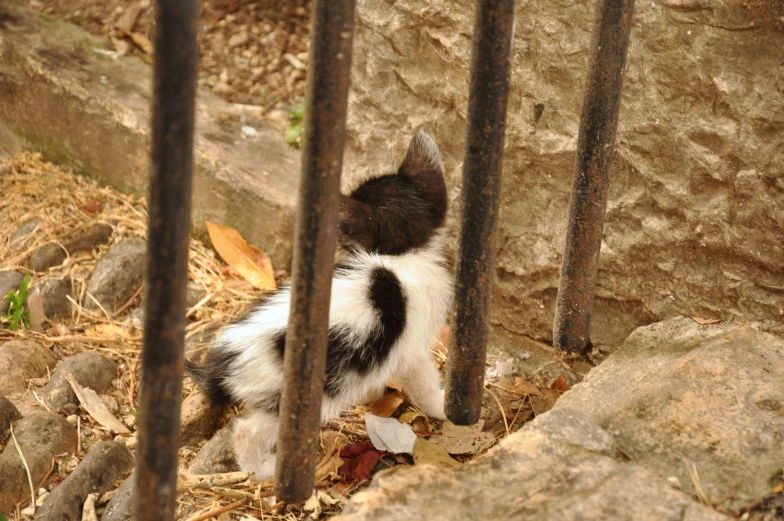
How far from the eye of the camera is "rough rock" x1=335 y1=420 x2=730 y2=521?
54.2 inches

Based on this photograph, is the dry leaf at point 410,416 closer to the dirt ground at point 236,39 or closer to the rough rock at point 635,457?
the rough rock at point 635,457

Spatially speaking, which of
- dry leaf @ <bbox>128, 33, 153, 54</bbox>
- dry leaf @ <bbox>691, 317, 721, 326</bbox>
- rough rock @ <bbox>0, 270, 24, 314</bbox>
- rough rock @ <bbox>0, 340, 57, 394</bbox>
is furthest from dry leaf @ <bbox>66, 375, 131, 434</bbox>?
dry leaf @ <bbox>128, 33, 153, 54</bbox>

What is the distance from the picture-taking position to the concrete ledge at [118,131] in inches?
139

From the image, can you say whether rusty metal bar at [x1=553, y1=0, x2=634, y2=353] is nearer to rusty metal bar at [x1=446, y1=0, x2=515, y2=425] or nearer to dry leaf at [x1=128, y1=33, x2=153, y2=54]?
rusty metal bar at [x1=446, y1=0, x2=515, y2=425]

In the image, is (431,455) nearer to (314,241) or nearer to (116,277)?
(314,241)

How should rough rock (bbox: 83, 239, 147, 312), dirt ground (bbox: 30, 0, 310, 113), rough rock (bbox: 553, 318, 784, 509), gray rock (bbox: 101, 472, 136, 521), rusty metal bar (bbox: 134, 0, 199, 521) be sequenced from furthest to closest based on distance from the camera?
dirt ground (bbox: 30, 0, 310, 113)
rough rock (bbox: 83, 239, 147, 312)
gray rock (bbox: 101, 472, 136, 521)
rough rock (bbox: 553, 318, 784, 509)
rusty metal bar (bbox: 134, 0, 199, 521)

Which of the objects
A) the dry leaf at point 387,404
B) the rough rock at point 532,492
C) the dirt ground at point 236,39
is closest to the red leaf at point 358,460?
the dry leaf at point 387,404

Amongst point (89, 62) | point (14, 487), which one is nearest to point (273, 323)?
point (14, 487)

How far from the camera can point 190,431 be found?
2.66m

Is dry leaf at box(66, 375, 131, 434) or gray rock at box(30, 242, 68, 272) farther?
gray rock at box(30, 242, 68, 272)

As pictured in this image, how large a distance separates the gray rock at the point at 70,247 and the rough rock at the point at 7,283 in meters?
0.12

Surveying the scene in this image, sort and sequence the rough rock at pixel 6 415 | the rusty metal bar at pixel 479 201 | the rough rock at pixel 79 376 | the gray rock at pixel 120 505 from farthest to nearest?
the rough rock at pixel 79 376 → the rough rock at pixel 6 415 → the gray rock at pixel 120 505 → the rusty metal bar at pixel 479 201

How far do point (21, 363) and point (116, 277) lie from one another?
1.95 ft

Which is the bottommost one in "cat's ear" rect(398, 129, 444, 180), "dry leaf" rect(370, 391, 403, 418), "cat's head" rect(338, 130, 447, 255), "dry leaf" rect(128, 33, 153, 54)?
"dry leaf" rect(370, 391, 403, 418)
